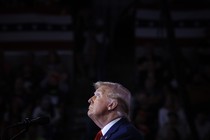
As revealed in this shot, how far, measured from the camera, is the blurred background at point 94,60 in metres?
8.08

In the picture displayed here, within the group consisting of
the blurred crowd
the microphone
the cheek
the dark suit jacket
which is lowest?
the blurred crowd

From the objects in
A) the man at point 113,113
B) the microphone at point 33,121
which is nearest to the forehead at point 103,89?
the man at point 113,113

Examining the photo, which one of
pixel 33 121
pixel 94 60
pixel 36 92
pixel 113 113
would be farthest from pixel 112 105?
pixel 94 60

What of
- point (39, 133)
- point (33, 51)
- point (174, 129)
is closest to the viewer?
point (174, 129)

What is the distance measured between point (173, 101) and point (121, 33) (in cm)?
314

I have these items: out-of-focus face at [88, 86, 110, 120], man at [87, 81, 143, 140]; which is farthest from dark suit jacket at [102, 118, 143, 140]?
out-of-focus face at [88, 86, 110, 120]

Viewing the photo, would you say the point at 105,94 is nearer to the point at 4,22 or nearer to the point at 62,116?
the point at 62,116

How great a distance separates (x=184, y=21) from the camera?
987 cm

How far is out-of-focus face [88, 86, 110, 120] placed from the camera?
136 inches

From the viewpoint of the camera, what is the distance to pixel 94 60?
9.52 meters

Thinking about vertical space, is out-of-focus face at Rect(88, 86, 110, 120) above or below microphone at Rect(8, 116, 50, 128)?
above

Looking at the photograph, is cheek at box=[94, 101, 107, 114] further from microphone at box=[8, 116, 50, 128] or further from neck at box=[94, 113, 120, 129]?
microphone at box=[8, 116, 50, 128]

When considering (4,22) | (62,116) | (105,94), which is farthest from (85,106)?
(105,94)

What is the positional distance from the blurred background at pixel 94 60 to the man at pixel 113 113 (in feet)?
13.2
